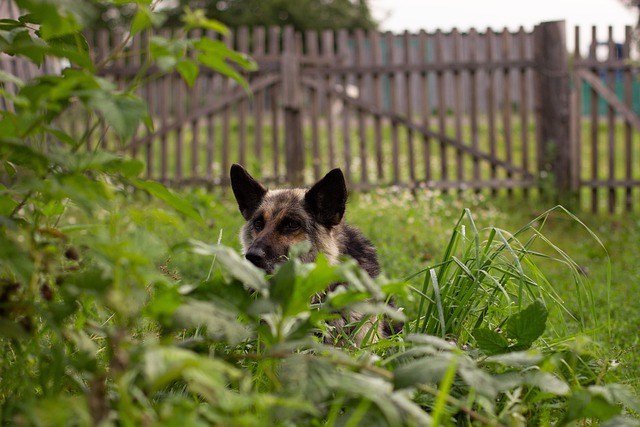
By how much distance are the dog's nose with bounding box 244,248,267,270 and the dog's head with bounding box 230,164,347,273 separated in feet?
0.13

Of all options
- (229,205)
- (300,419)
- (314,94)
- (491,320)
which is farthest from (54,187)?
(314,94)

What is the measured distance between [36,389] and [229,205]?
6.40 metres

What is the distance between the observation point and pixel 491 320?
10.1ft

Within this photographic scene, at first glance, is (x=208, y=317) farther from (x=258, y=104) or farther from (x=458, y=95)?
(x=458, y=95)

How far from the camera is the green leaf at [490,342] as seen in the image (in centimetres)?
239

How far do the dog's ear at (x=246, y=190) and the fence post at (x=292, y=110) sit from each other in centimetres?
567

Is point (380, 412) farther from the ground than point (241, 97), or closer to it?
closer to it

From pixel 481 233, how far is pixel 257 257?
3.18m

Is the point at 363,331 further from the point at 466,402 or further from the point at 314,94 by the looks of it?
the point at 314,94

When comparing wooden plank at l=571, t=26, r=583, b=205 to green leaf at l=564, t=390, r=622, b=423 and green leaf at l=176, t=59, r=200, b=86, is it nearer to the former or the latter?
green leaf at l=564, t=390, r=622, b=423

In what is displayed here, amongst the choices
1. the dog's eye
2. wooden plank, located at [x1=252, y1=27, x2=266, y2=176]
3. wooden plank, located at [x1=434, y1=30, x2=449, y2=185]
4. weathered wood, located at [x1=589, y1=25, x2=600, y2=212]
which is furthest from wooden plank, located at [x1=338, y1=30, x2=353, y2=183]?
the dog's eye

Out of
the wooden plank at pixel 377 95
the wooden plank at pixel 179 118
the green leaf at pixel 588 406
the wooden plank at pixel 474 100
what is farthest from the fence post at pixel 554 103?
the green leaf at pixel 588 406

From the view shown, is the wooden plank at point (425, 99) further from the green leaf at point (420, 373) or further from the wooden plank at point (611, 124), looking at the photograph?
the green leaf at point (420, 373)

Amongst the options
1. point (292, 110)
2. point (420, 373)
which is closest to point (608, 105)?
point (292, 110)
